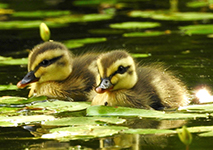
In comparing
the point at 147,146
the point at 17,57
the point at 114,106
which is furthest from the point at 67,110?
the point at 17,57

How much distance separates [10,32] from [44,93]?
389cm

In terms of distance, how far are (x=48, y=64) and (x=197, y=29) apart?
335cm

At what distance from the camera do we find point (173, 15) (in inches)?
368

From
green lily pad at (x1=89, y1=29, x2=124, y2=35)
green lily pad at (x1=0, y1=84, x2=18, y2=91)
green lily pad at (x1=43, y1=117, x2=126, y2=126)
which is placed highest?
green lily pad at (x1=89, y1=29, x2=124, y2=35)

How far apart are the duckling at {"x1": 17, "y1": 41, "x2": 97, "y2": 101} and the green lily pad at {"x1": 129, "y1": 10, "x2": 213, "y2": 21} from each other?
4.09m

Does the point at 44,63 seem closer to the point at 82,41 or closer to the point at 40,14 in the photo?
the point at 82,41

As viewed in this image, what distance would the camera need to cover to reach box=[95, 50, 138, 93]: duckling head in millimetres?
4398

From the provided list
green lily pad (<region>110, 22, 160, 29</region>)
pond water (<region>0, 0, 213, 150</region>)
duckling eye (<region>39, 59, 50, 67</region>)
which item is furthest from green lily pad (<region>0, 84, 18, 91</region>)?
green lily pad (<region>110, 22, 160, 29</region>)

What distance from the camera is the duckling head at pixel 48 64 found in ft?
16.7

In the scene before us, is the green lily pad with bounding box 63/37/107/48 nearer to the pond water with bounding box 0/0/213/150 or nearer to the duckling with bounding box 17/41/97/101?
the pond water with bounding box 0/0/213/150

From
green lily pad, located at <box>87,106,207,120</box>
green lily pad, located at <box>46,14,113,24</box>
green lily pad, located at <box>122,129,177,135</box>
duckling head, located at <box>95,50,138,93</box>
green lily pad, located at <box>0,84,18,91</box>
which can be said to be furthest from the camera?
green lily pad, located at <box>46,14,113,24</box>

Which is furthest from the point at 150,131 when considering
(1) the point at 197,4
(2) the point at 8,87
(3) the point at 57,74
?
(1) the point at 197,4

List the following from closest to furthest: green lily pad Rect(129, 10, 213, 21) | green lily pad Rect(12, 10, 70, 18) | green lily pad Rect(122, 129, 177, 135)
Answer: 1. green lily pad Rect(122, 129, 177, 135)
2. green lily pad Rect(129, 10, 213, 21)
3. green lily pad Rect(12, 10, 70, 18)

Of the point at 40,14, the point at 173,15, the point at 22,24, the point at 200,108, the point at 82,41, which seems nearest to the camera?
the point at 200,108
